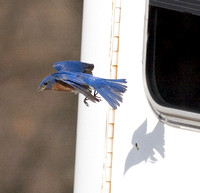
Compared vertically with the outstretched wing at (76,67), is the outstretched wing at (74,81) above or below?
below

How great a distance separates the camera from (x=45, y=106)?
3.58 metres

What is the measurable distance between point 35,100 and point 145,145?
6.51 ft

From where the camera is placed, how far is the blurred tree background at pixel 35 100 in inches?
134

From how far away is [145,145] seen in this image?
66.6 inches

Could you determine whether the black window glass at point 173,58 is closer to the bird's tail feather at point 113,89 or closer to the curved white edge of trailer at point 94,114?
the bird's tail feather at point 113,89

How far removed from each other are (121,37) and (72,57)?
1.76 metres

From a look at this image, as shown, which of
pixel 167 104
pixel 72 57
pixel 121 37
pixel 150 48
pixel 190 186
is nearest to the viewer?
pixel 190 186

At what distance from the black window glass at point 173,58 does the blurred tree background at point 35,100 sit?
1559 millimetres

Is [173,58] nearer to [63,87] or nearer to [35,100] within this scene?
[63,87]

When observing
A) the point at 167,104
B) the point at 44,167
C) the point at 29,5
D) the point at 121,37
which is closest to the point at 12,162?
the point at 44,167

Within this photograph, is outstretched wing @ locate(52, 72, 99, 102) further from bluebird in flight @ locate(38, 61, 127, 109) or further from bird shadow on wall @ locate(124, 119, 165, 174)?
bird shadow on wall @ locate(124, 119, 165, 174)

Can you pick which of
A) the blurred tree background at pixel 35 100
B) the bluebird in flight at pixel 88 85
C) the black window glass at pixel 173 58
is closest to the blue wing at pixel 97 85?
the bluebird in flight at pixel 88 85

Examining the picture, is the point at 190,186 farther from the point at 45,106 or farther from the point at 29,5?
the point at 29,5

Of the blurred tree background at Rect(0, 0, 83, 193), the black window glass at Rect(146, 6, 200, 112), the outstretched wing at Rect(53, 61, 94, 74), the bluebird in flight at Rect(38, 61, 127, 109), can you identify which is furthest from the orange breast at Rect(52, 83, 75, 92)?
the blurred tree background at Rect(0, 0, 83, 193)
